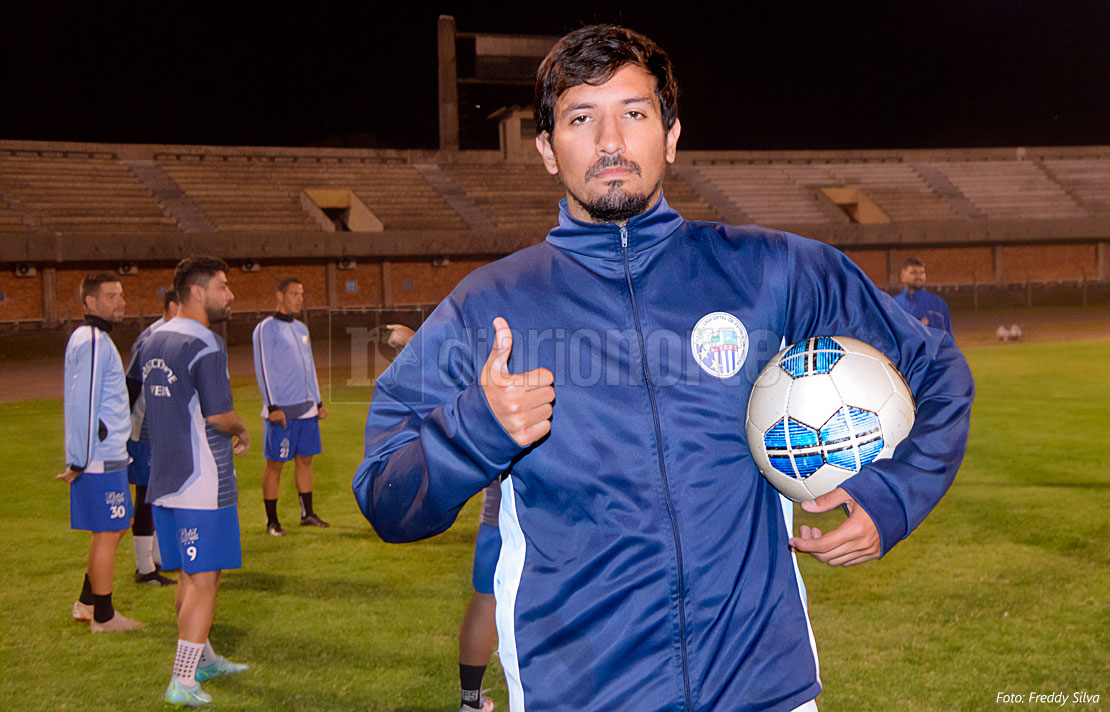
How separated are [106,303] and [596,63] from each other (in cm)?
529

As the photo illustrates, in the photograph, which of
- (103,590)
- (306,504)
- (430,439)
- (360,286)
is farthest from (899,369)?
(360,286)

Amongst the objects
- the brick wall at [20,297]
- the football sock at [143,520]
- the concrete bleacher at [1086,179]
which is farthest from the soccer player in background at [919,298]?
the concrete bleacher at [1086,179]

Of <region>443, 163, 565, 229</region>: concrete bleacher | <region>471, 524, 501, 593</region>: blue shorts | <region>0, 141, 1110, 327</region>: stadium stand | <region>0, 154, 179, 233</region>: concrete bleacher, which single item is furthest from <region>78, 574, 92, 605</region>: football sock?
<region>443, 163, 565, 229</region>: concrete bleacher

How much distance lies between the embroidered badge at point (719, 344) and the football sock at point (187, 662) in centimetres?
389

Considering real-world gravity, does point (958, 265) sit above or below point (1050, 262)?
below

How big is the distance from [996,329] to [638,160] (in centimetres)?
2658

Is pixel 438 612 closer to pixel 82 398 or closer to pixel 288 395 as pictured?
pixel 82 398

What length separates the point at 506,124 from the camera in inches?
1483

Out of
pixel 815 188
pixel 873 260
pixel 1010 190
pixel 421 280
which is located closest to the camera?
pixel 421 280

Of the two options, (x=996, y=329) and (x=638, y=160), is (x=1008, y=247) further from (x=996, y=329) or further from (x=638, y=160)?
(x=638, y=160)

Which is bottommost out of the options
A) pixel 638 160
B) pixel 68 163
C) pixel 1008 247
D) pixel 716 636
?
pixel 716 636

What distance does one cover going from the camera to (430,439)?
1741mm

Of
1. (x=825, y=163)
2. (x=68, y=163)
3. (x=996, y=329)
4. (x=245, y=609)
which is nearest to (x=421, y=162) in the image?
(x=68, y=163)

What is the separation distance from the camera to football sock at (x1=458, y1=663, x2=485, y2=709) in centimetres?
447
